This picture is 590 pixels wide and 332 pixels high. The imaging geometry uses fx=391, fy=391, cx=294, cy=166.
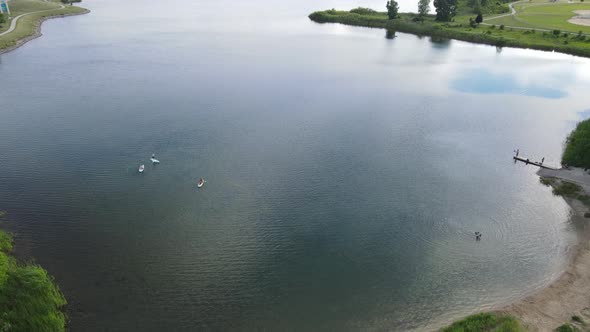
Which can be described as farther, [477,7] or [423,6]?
[423,6]

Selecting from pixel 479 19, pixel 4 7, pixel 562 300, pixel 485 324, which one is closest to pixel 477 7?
pixel 479 19

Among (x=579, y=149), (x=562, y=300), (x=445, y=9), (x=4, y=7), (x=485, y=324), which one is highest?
(x=4, y=7)

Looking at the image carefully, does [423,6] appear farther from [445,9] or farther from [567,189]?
[567,189]

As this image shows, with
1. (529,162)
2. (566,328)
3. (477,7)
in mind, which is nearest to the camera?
(566,328)

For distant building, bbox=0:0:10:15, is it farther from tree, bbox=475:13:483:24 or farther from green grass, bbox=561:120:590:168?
green grass, bbox=561:120:590:168

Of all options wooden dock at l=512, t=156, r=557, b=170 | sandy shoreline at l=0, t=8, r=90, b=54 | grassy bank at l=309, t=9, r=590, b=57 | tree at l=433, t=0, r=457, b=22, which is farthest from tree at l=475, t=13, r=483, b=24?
sandy shoreline at l=0, t=8, r=90, b=54

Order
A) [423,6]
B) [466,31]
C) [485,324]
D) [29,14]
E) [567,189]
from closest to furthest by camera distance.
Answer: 1. [485,324]
2. [567,189]
3. [466,31]
4. [423,6]
5. [29,14]

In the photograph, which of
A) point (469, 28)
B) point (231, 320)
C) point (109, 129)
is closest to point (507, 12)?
point (469, 28)
